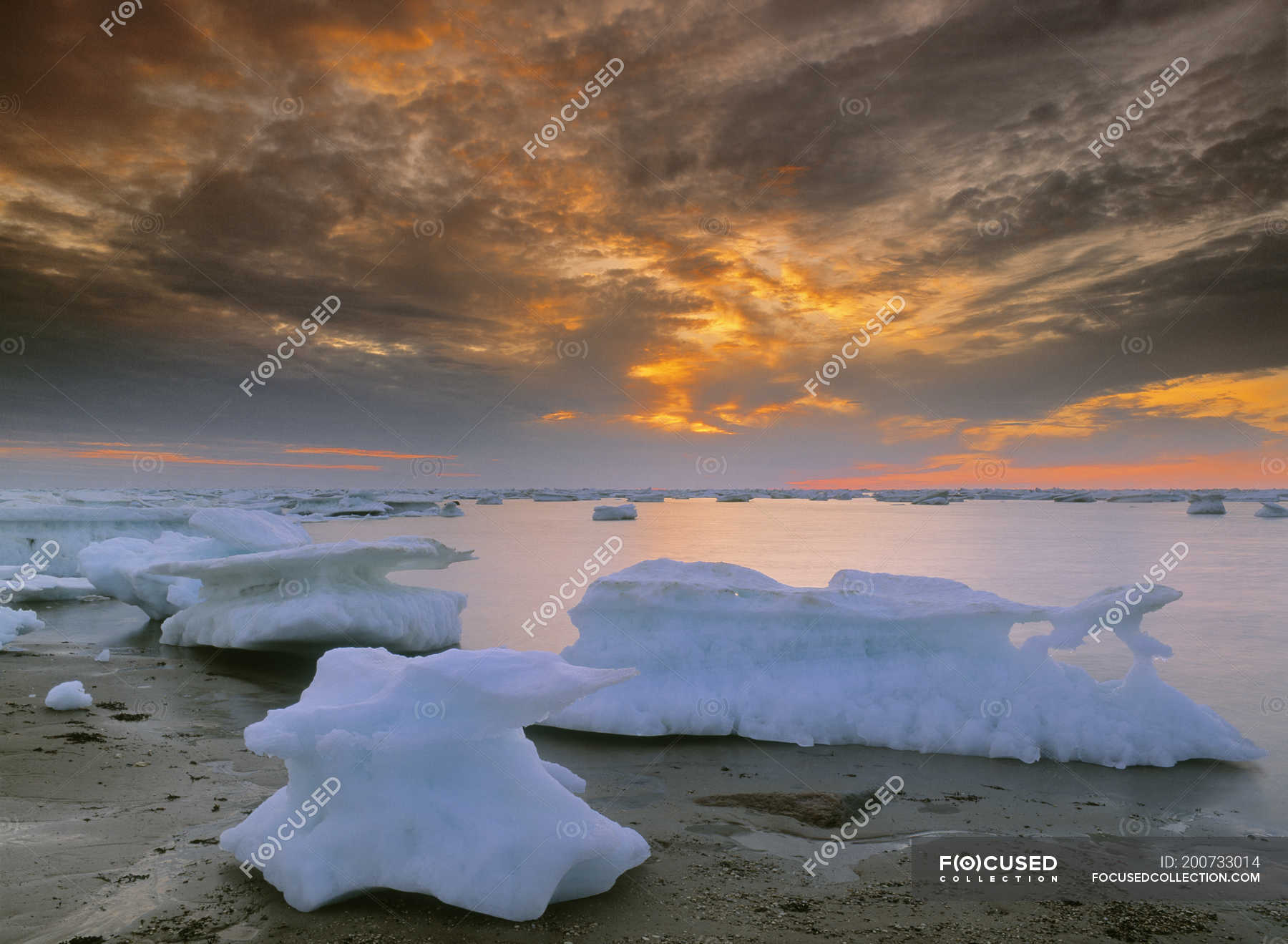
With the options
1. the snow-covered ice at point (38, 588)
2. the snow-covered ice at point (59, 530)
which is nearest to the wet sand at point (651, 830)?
Answer: the snow-covered ice at point (38, 588)

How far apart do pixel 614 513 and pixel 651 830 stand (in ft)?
160

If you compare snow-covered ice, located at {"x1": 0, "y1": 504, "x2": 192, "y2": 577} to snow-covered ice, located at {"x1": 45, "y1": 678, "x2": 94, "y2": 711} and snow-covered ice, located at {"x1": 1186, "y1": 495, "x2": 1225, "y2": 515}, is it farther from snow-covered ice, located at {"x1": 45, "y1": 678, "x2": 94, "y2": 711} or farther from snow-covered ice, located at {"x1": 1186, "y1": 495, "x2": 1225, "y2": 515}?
snow-covered ice, located at {"x1": 1186, "y1": 495, "x2": 1225, "y2": 515}

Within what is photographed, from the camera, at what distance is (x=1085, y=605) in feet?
23.6

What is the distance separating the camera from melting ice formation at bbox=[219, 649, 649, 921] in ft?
12.7

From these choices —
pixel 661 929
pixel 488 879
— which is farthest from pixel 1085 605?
pixel 488 879

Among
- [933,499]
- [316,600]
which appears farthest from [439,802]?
[933,499]

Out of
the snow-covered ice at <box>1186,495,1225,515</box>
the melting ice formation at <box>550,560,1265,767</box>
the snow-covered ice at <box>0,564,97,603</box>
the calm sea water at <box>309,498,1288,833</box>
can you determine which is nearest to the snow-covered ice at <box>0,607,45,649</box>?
the snow-covered ice at <box>0,564,97,603</box>

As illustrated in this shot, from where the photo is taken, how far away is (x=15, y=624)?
11727 millimetres

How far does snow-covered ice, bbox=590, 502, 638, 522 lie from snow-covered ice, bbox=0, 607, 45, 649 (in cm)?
4129

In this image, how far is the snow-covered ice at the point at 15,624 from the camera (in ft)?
36.4

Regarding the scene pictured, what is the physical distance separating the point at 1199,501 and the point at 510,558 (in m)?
54.7

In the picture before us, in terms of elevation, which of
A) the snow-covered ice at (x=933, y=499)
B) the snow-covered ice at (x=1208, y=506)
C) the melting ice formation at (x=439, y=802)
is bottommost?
the melting ice formation at (x=439, y=802)

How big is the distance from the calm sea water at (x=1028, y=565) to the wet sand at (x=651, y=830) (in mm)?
1572

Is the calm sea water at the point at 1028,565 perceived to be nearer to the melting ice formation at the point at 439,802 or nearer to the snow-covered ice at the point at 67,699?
the melting ice formation at the point at 439,802
